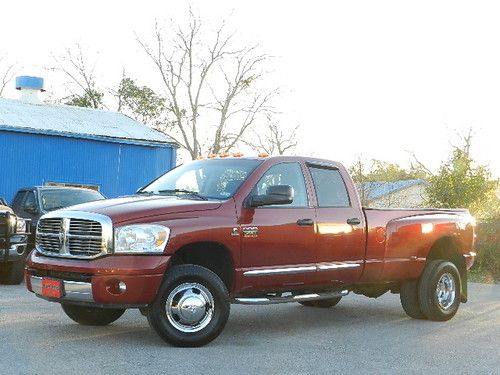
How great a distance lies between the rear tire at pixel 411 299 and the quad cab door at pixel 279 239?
189 centimetres

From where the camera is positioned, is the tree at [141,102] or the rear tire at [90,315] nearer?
the rear tire at [90,315]

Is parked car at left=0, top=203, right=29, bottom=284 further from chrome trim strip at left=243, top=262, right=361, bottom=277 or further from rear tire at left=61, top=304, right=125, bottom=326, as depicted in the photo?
chrome trim strip at left=243, top=262, right=361, bottom=277

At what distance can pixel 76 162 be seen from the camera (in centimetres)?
3006

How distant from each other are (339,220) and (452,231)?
202cm

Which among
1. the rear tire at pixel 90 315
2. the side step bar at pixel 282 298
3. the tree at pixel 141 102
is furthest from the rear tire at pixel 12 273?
the tree at pixel 141 102

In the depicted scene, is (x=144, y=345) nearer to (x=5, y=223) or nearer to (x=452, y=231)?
(x=452, y=231)

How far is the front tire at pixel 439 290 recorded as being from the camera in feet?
32.7

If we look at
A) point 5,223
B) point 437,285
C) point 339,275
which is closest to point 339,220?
point 339,275

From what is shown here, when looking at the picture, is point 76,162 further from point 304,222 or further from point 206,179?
point 304,222

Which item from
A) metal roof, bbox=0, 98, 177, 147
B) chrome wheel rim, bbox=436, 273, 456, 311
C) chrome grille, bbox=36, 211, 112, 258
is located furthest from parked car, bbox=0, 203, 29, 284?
metal roof, bbox=0, 98, 177, 147

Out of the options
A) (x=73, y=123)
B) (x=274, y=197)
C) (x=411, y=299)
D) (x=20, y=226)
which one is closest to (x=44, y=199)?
(x=20, y=226)

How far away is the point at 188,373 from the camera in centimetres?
655

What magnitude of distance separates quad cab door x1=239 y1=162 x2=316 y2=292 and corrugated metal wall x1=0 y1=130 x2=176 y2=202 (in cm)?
2113

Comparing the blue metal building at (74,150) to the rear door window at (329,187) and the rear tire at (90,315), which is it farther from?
the rear door window at (329,187)
